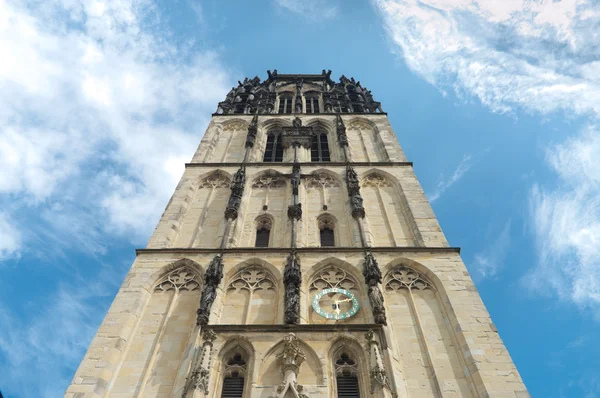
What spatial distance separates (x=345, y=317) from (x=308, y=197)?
6.28m

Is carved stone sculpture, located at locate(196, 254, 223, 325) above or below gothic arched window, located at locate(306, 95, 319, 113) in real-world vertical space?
below

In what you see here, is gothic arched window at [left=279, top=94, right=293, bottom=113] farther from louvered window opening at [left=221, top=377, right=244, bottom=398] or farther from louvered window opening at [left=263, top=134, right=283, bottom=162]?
louvered window opening at [left=221, top=377, right=244, bottom=398]

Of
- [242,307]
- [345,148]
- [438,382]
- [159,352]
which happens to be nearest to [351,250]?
[242,307]

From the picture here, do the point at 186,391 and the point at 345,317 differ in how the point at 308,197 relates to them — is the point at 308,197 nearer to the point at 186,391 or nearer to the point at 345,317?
the point at 345,317

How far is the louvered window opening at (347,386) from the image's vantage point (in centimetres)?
998

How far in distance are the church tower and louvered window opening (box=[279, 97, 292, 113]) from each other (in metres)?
7.24

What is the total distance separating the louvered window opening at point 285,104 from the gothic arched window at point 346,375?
17837 mm

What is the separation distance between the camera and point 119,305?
12305 millimetres

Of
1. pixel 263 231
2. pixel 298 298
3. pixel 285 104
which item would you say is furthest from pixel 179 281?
pixel 285 104

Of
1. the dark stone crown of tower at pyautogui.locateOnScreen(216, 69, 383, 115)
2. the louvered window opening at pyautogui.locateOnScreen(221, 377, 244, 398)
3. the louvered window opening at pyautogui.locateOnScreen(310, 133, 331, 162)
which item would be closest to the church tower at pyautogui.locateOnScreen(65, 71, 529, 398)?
the louvered window opening at pyautogui.locateOnScreen(221, 377, 244, 398)

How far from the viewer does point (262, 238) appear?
51.3 feet

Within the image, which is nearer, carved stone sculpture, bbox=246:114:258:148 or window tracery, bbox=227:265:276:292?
window tracery, bbox=227:265:276:292

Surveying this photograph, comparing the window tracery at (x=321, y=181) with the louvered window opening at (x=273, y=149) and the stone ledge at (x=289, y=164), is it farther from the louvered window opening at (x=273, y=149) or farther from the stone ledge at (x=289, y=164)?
the louvered window opening at (x=273, y=149)

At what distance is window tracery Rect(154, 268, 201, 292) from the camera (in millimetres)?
13086
